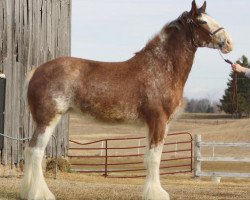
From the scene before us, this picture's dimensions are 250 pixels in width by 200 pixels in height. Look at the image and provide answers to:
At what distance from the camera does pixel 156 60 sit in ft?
24.8

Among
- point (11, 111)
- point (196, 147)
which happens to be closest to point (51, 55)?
point (11, 111)

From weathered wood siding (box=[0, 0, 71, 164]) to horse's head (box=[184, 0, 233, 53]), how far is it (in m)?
6.71

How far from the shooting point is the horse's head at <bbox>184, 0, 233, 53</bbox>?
7.46 m

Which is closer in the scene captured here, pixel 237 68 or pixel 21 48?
pixel 237 68

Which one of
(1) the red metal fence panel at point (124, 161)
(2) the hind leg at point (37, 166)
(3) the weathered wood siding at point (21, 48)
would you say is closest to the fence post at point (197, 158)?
(1) the red metal fence panel at point (124, 161)

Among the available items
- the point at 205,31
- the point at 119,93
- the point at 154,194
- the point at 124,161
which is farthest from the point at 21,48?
the point at 124,161

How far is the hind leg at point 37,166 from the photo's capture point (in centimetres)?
707

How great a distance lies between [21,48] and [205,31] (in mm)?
7380

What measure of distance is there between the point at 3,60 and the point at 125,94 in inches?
262

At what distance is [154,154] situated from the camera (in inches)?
282

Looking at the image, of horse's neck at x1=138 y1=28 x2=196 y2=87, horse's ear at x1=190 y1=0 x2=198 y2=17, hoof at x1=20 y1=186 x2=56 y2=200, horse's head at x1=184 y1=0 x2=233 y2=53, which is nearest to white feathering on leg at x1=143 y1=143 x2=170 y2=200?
horse's neck at x1=138 y1=28 x2=196 y2=87

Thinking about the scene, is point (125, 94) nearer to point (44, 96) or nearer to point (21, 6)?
point (44, 96)

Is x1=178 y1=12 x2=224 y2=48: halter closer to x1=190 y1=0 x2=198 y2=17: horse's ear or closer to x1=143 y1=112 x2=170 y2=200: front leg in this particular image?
x1=190 y1=0 x2=198 y2=17: horse's ear

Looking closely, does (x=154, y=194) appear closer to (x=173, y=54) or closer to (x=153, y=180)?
(x=153, y=180)
